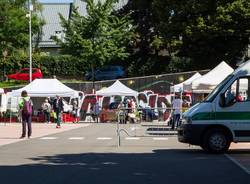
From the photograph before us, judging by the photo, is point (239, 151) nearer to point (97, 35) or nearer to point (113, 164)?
point (113, 164)

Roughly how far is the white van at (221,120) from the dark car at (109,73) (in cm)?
4296

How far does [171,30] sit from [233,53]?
216 inches

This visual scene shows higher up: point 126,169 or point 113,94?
point 113,94

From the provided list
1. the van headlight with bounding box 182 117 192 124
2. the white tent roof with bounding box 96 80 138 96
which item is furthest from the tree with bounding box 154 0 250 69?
the van headlight with bounding box 182 117 192 124

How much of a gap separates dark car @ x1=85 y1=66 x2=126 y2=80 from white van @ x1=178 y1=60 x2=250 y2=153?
4296 cm

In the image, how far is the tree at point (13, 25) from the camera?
211ft

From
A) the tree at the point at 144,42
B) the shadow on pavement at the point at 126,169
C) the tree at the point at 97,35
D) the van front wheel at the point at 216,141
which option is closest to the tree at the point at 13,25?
the tree at the point at 97,35

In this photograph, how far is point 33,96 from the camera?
145 feet

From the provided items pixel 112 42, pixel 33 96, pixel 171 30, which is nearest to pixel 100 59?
pixel 112 42

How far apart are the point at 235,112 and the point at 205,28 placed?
36.3 meters

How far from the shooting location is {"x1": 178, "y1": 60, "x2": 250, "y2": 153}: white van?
1903cm

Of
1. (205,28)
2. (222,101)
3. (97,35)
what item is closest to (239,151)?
(222,101)

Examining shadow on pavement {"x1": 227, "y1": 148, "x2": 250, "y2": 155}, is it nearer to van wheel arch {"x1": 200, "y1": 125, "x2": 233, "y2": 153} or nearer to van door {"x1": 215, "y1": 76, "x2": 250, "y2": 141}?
van wheel arch {"x1": 200, "y1": 125, "x2": 233, "y2": 153}

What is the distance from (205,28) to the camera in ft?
180
